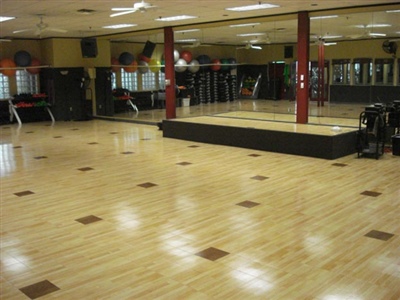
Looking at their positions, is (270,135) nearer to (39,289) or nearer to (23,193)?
(23,193)

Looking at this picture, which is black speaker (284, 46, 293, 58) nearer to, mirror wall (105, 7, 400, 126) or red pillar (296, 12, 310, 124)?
mirror wall (105, 7, 400, 126)


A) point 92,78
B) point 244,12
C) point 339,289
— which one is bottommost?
point 339,289

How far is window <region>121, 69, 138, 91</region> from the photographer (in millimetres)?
16781

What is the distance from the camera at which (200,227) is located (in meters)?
4.38

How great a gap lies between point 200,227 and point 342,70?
1362 centimetres

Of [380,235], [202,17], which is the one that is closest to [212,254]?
[380,235]

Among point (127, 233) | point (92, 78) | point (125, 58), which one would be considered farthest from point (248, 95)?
point (127, 233)

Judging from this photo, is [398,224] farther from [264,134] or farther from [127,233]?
[264,134]

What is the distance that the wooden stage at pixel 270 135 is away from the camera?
305 inches

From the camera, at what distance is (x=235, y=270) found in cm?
338

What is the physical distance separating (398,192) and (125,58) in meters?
12.1

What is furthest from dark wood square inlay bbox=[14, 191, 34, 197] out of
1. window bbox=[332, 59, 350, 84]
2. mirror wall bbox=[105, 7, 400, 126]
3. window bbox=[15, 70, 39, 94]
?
window bbox=[332, 59, 350, 84]

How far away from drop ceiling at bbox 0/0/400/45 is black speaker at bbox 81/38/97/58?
0.81 feet

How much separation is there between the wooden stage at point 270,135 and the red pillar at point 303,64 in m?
0.36
